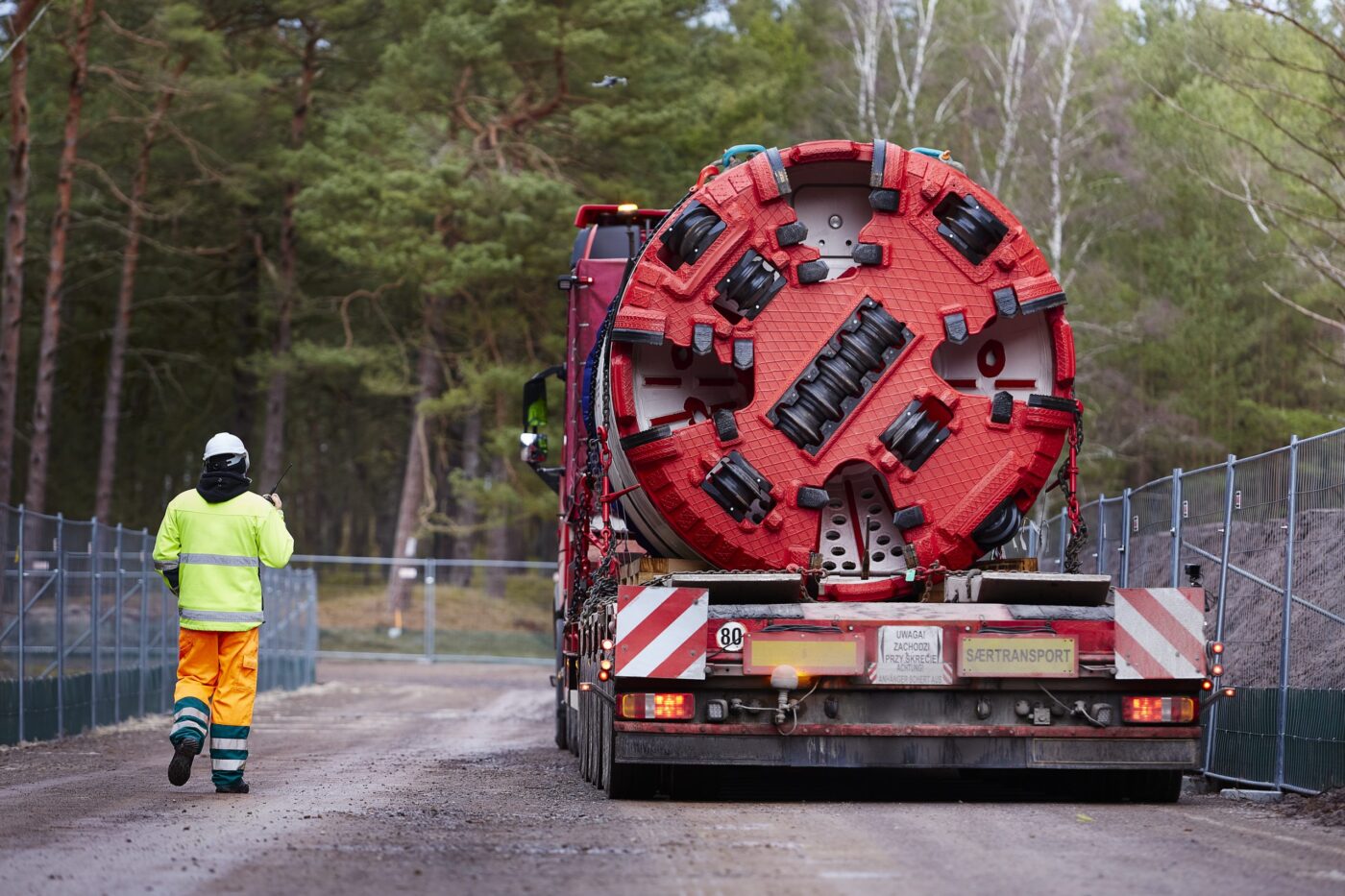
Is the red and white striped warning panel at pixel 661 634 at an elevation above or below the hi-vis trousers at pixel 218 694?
above

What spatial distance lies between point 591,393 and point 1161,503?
4.39 metres

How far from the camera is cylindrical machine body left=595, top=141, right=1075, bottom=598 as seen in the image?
10.6 meters

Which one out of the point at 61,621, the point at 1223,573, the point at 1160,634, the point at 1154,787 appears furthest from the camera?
the point at 61,621

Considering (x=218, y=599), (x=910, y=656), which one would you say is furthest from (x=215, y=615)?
(x=910, y=656)

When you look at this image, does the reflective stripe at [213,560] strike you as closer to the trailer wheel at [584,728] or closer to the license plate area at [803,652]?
the trailer wheel at [584,728]

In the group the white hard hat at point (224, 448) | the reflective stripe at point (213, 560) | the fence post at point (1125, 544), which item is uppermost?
the white hard hat at point (224, 448)

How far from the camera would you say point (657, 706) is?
9914mm

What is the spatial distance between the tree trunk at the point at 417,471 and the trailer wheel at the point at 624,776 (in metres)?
33.2

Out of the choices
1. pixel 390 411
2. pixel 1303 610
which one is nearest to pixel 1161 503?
pixel 1303 610

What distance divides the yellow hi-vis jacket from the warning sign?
3172 mm

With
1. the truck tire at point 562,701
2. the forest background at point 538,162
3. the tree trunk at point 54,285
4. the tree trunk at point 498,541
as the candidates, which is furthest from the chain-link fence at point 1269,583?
the tree trunk at point 498,541

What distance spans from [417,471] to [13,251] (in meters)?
13.3

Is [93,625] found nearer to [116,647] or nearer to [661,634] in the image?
[116,647]

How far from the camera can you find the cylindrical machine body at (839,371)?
1059 centimetres
